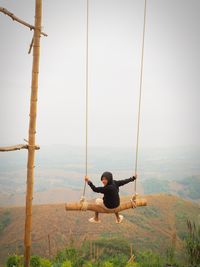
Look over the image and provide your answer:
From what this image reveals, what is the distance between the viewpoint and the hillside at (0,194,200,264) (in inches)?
524

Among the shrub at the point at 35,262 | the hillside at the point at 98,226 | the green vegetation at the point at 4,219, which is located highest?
the shrub at the point at 35,262

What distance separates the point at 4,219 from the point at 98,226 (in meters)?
6.01

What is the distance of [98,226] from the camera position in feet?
49.2

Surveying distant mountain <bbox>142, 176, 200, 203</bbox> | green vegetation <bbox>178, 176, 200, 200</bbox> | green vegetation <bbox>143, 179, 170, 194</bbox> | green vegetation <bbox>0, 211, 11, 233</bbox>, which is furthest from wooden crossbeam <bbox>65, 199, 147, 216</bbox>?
green vegetation <bbox>143, 179, 170, 194</bbox>

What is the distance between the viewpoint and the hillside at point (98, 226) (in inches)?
524

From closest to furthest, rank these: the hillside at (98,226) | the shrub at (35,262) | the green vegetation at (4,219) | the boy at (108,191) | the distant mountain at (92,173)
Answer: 1. the boy at (108,191)
2. the shrub at (35,262)
3. the hillside at (98,226)
4. the green vegetation at (4,219)
5. the distant mountain at (92,173)

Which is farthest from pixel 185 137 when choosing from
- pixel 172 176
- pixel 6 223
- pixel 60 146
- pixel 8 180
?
pixel 6 223

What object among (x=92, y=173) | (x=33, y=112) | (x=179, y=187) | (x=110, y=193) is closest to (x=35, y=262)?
(x=110, y=193)

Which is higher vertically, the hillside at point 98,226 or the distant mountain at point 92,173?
the hillside at point 98,226

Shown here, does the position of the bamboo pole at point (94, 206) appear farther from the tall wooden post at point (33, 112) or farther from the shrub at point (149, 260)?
the shrub at point (149, 260)

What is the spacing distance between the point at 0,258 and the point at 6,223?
4.30 metres

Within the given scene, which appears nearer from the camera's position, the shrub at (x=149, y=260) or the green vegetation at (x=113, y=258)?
the green vegetation at (x=113, y=258)

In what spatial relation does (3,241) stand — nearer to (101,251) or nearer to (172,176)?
(101,251)

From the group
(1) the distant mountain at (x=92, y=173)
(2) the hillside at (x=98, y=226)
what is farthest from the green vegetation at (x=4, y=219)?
(1) the distant mountain at (x=92, y=173)
